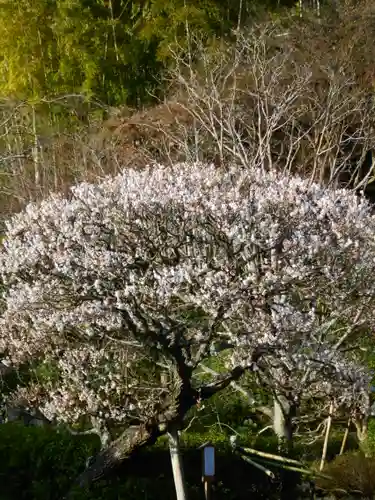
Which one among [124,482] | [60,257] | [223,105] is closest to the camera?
[60,257]

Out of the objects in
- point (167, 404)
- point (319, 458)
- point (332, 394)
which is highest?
point (167, 404)

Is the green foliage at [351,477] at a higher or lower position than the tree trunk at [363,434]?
higher

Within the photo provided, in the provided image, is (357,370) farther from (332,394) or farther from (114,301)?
(114,301)

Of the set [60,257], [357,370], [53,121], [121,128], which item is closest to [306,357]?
[357,370]

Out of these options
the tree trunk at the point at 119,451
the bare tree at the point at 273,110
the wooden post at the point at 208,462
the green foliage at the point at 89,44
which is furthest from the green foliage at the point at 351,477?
the green foliage at the point at 89,44

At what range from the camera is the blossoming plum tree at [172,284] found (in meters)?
3.73

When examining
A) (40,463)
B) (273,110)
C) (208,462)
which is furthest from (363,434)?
(273,110)

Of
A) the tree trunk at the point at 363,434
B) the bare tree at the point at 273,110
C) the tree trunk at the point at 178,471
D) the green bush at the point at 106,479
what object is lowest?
the tree trunk at the point at 363,434

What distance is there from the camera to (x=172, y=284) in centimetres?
361

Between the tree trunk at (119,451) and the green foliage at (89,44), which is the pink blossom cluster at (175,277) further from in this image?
the green foliage at (89,44)

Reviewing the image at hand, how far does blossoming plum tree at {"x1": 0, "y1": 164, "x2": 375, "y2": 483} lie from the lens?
373 cm

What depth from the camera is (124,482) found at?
438cm

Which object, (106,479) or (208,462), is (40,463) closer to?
(106,479)

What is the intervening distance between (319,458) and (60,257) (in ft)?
9.01
